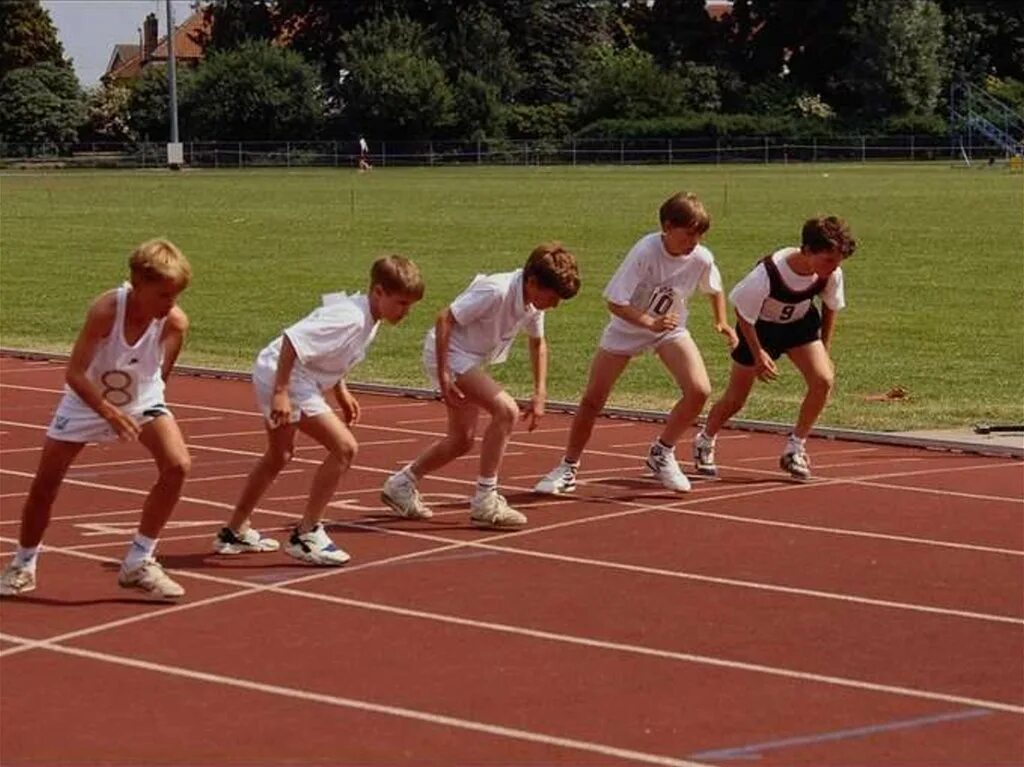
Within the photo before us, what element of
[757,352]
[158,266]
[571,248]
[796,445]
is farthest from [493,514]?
[571,248]

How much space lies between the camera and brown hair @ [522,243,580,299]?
10.8 meters

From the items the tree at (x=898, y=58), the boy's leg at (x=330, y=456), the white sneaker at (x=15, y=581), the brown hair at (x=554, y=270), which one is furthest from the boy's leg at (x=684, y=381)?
the tree at (x=898, y=58)

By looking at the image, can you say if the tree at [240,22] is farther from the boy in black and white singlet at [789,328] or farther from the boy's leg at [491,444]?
the boy's leg at [491,444]

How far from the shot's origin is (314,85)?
99.2 m

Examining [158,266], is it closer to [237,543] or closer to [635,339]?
[237,543]

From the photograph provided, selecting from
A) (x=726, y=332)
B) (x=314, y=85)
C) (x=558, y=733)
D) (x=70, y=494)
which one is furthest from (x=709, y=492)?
(x=314, y=85)

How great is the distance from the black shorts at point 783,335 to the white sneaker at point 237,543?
3713 millimetres

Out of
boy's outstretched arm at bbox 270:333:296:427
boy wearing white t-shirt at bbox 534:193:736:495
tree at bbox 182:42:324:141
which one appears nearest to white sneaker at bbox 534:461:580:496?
boy wearing white t-shirt at bbox 534:193:736:495

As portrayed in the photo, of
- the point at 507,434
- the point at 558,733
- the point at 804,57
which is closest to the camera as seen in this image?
the point at 558,733

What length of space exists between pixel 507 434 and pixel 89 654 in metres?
3.39

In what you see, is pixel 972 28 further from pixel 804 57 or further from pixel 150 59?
pixel 150 59

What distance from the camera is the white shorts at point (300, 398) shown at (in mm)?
10062

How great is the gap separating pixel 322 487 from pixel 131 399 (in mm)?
1309

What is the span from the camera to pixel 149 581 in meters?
9.34
